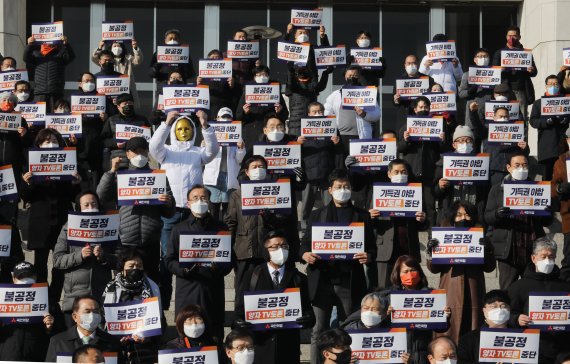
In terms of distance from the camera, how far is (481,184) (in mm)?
18109

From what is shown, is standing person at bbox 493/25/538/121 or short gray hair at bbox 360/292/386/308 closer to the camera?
short gray hair at bbox 360/292/386/308

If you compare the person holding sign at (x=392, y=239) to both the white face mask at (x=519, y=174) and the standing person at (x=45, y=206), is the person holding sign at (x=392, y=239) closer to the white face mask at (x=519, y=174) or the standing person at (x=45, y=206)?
the white face mask at (x=519, y=174)

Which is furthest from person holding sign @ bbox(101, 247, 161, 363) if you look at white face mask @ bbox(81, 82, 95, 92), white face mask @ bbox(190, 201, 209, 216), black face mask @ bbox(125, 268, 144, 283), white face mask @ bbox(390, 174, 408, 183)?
white face mask @ bbox(81, 82, 95, 92)

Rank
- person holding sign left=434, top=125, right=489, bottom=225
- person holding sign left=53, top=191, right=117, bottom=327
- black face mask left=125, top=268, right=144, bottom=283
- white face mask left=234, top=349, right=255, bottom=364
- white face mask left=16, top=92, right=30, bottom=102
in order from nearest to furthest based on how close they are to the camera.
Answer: white face mask left=234, top=349, right=255, bottom=364 → black face mask left=125, top=268, right=144, bottom=283 → person holding sign left=53, top=191, right=117, bottom=327 → person holding sign left=434, top=125, right=489, bottom=225 → white face mask left=16, top=92, right=30, bottom=102

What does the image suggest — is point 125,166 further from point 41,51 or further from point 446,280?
point 41,51

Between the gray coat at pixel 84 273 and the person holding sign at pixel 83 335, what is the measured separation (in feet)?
4.39

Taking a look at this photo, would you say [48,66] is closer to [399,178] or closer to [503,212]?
[399,178]

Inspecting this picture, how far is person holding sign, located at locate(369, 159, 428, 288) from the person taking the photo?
16391mm

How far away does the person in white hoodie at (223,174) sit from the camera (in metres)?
19.1

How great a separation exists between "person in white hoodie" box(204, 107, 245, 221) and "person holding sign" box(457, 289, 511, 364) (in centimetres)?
529

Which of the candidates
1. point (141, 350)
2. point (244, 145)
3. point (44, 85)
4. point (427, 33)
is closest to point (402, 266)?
point (141, 350)

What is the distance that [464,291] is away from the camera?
1548 centimetres

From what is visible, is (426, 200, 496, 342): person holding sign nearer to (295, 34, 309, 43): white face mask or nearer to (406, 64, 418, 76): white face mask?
(406, 64, 418, 76): white face mask

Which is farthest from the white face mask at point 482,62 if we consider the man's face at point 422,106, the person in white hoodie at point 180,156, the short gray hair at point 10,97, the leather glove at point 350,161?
the short gray hair at point 10,97
